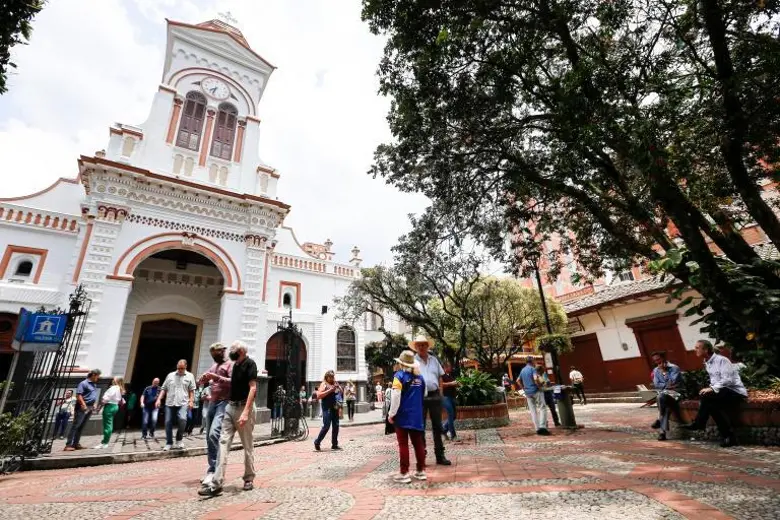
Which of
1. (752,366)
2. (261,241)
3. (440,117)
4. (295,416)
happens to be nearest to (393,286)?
(261,241)

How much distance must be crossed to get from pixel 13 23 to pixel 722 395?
10.2 metres

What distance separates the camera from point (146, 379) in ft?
49.8

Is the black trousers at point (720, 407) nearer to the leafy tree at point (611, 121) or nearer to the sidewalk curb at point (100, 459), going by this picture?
the leafy tree at point (611, 121)

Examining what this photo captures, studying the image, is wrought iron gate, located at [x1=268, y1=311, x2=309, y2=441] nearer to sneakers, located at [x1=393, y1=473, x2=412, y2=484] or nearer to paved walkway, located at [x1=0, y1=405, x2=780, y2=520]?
paved walkway, located at [x1=0, y1=405, x2=780, y2=520]

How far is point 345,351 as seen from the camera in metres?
19.8

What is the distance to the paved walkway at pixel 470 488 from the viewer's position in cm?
281

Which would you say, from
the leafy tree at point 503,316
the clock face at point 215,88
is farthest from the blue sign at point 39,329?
the leafy tree at point 503,316

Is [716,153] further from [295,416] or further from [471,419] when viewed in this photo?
[295,416]

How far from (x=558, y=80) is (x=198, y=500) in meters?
7.42

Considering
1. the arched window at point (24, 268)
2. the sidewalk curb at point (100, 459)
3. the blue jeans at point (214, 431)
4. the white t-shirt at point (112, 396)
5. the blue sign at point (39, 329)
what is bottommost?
the sidewalk curb at point (100, 459)

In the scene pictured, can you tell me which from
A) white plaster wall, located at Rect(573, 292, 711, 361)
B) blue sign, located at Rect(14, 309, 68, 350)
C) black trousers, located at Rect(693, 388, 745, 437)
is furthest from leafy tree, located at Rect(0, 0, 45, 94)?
white plaster wall, located at Rect(573, 292, 711, 361)

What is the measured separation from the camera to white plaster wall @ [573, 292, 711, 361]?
624 inches

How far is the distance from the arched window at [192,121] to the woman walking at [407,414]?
633 inches

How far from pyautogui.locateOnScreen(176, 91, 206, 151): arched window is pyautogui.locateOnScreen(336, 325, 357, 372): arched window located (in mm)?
11490
